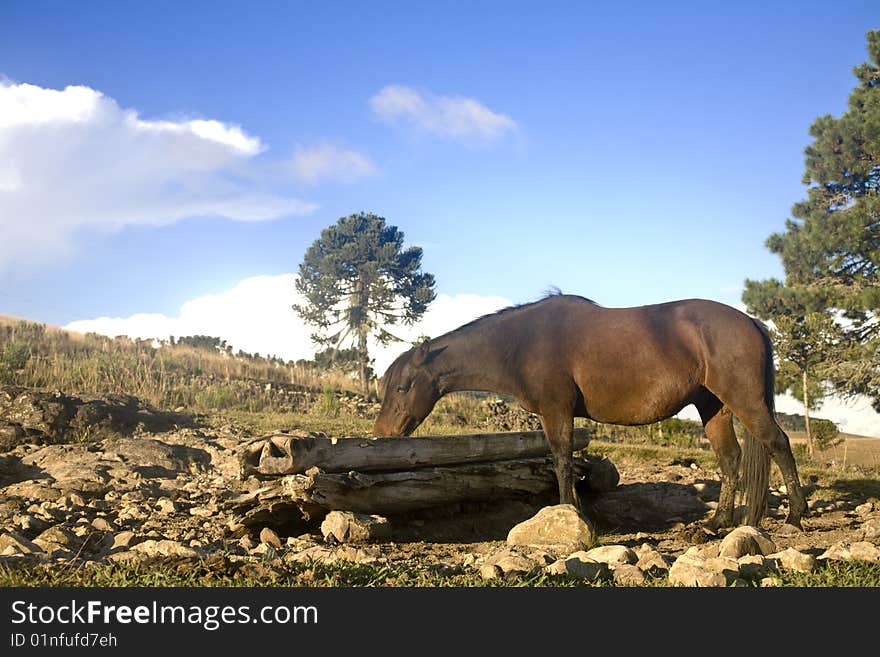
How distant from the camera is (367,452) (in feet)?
24.4

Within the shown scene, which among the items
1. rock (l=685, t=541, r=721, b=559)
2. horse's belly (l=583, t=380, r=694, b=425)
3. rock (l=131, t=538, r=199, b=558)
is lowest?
rock (l=685, t=541, r=721, b=559)

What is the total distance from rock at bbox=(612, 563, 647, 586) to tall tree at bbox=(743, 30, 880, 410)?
67.8ft

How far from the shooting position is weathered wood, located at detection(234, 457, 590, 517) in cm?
682

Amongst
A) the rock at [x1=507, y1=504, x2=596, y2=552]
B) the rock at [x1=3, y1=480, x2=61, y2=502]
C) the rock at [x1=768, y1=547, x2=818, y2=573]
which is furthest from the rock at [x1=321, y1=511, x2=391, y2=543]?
the rock at [x1=3, y1=480, x2=61, y2=502]

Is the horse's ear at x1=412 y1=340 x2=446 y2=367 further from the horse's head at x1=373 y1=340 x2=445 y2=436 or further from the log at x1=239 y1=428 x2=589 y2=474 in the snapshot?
the log at x1=239 y1=428 x2=589 y2=474

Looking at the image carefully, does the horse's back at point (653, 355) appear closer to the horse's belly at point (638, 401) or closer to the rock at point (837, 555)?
the horse's belly at point (638, 401)

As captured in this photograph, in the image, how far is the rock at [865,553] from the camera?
17.8 feet

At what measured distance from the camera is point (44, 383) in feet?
52.9

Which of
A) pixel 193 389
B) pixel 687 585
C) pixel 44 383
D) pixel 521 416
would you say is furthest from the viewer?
pixel 521 416

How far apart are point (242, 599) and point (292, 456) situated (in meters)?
3.11

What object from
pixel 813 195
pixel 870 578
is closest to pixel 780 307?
pixel 813 195

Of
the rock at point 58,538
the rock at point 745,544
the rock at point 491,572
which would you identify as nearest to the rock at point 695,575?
the rock at point 745,544

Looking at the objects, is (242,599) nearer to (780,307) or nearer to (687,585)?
(687,585)

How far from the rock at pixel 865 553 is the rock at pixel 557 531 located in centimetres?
205
